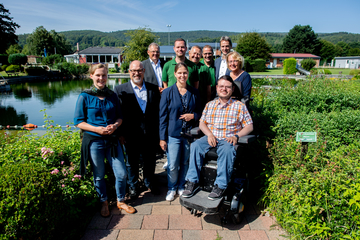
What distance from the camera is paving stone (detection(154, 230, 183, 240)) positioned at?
8.20 feet

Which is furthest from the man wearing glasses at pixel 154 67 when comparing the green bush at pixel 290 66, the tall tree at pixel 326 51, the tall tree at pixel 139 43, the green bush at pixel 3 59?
the tall tree at pixel 326 51

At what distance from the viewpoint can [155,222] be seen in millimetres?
2764

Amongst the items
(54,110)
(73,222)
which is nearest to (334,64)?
(54,110)

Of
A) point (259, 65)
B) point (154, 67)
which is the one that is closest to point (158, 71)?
point (154, 67)

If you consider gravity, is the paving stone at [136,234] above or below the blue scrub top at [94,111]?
below

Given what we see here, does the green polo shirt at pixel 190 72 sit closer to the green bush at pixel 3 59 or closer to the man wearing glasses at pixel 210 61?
the man wearing glasses at pixel 210 61

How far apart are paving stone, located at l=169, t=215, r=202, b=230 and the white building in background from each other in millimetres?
77635

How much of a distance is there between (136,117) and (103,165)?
0.77 metres

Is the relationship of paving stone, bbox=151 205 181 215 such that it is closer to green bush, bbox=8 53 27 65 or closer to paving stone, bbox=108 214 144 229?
paving stone, bbox=108 214 144 229

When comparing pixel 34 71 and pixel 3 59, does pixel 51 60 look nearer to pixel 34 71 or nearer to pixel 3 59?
pixel 34 71

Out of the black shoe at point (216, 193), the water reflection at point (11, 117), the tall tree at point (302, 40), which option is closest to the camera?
the black shoe at point (216, 193)

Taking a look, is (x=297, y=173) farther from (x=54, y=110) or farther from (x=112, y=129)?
(x=54, y=110)

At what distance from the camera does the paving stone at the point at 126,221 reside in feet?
8.84

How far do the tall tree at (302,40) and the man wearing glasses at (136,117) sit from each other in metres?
78.1
